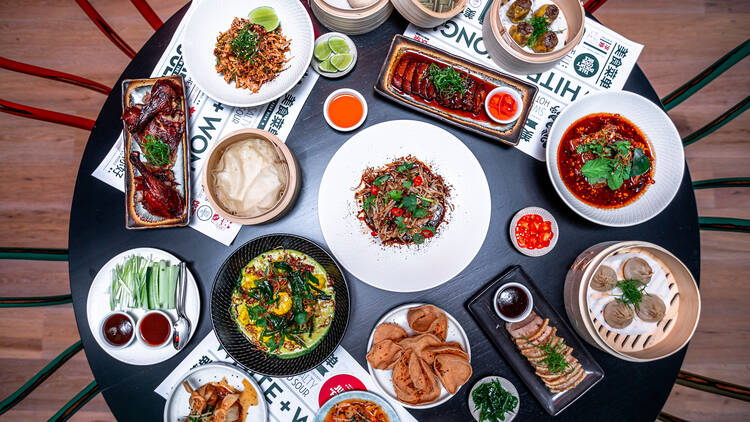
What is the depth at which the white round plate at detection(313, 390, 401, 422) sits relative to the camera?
2311 mm

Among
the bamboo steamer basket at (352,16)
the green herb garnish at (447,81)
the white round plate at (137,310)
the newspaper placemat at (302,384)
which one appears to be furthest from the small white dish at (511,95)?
the white round plate at (137,310)

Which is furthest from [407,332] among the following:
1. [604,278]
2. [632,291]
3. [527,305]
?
[632,291]

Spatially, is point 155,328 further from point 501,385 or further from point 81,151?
point 81,151

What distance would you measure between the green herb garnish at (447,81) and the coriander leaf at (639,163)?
1092 millimetres

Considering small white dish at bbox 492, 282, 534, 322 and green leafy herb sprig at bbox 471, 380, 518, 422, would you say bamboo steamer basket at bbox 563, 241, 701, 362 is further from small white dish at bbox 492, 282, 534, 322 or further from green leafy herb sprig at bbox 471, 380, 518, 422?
green leafy herb sprig at bbox 471, 380, 518, 422

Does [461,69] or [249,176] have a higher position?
[461,69]

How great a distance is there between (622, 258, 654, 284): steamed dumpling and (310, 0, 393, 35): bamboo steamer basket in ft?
7.00

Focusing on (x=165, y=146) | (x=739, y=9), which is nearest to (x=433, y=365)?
(x=165, y=146)

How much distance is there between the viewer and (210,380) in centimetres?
238

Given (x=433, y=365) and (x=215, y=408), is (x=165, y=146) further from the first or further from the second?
(x=433, y=365)

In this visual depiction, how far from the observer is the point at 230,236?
2.48 metres

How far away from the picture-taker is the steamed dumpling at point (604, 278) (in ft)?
7.52

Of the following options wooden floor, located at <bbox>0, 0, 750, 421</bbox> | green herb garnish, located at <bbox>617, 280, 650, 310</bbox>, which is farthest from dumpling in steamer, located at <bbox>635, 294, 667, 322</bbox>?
wooden floor, located at <bbox>0, 0, 750, 421</bbox>

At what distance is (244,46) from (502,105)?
166 cm
